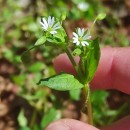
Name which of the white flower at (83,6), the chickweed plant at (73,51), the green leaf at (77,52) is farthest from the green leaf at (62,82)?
the white flower at (83,6)

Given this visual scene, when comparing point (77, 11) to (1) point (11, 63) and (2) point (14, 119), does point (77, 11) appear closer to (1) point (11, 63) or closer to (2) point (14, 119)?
(1) point (11, 63)

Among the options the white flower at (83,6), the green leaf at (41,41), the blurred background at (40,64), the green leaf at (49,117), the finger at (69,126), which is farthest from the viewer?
the white flower at (83,6)

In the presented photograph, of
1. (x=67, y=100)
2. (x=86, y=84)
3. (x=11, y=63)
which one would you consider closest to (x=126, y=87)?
(x=86, y=84)

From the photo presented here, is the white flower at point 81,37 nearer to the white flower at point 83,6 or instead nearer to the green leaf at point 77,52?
the green leaf at point 77,52

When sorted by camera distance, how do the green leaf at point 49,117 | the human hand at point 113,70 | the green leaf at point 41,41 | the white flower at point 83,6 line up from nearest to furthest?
1. the green leaf at point 41,41
2. the human hand at point 113,70
3. the green leaf at point 49,117
4. the white flower at point 83,6

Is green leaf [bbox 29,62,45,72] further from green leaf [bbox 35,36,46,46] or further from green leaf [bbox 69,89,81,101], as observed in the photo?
green leaf [bbox 35,36,46,46]

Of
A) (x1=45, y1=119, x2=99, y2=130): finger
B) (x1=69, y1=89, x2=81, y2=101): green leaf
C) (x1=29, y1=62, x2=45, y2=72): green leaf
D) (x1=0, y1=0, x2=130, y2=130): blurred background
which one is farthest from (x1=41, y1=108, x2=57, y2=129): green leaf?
(x1=45, y1=119, x2=99, y2=130): finger

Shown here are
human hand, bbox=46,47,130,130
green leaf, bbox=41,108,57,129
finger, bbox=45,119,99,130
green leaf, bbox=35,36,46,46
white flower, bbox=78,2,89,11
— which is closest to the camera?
green leaf, bbox=35,36,46,46
